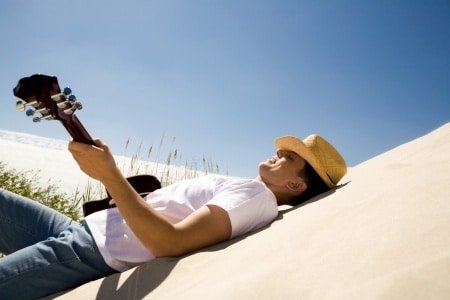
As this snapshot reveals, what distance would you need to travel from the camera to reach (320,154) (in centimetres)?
264

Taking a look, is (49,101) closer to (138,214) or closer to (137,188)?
(138,214)

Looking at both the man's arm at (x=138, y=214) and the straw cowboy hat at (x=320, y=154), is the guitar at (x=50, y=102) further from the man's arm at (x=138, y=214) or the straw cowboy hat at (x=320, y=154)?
the straw cowboy hat at (x=320, y=154)

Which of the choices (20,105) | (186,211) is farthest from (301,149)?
(20,105)

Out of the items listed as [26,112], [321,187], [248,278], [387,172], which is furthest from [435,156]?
[26,112]

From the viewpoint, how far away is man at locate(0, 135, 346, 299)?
1577 millimetres

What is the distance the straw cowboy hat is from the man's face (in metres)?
0.05

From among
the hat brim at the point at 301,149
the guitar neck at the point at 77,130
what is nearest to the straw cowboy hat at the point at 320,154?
the hat brim at the point at 301,149

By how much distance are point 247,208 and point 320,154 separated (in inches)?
41.1

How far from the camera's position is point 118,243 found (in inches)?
69.3

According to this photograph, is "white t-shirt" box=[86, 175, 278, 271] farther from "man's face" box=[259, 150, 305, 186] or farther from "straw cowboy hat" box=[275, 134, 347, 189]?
"straw cowboy hat" box=[275, 134, 347, 189]

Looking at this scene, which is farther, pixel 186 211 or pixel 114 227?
pixel 186 211

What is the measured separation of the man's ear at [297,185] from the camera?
251 cm

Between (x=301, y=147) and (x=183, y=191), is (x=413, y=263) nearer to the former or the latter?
(x=183, y=191)

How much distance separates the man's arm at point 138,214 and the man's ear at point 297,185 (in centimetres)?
102
